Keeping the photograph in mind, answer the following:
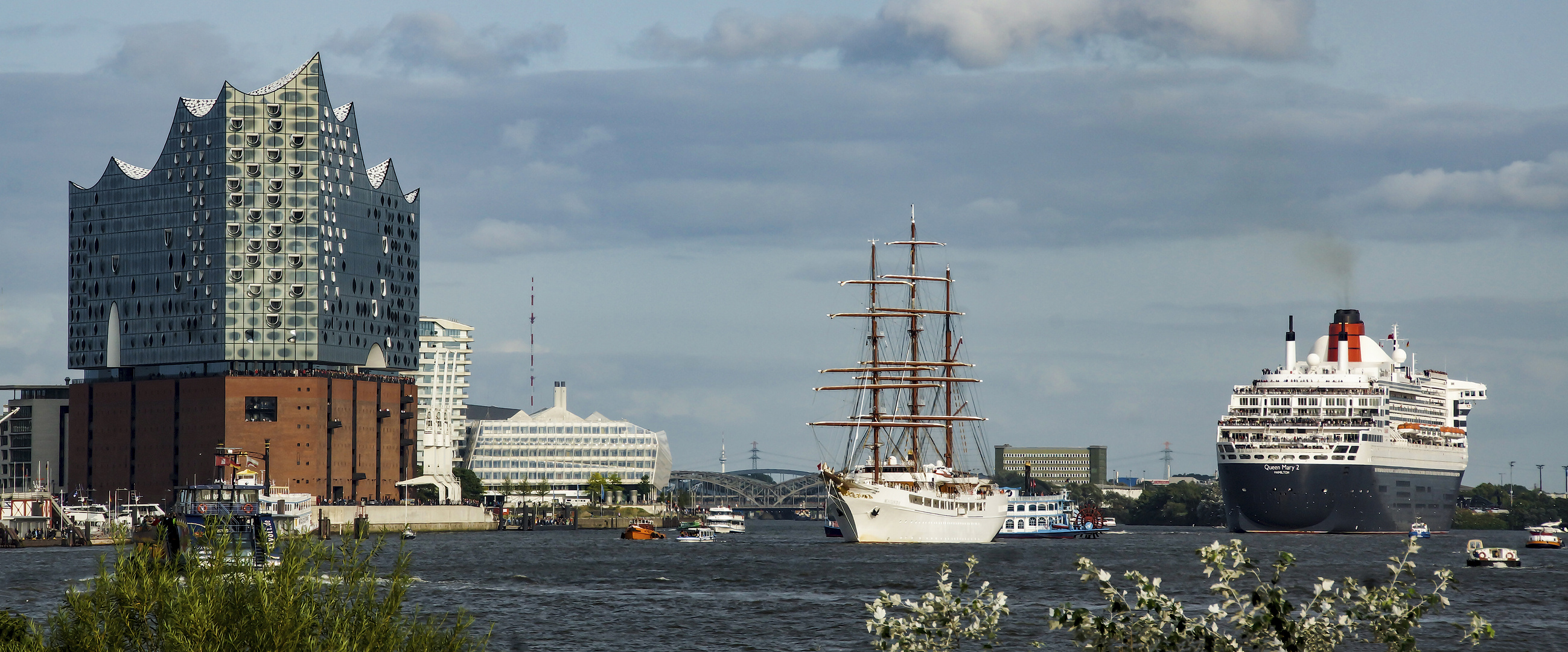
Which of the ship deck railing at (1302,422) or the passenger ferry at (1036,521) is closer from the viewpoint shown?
the ship deck railing at (1302,422)

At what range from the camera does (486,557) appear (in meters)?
128

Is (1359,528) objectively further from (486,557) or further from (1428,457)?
(486,557)

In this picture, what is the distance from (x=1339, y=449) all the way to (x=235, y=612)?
6222 inches

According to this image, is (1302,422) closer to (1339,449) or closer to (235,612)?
(1339,449)

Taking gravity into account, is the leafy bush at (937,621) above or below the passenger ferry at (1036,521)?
above

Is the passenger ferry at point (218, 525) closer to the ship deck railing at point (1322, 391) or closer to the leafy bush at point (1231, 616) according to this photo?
the leafy bush at point (1231, 616)

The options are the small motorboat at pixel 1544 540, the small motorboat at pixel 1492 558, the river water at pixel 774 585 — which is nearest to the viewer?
the river water at pixel 774 585

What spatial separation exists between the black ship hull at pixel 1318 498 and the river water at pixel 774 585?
716 cm

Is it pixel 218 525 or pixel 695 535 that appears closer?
pixel 218 525

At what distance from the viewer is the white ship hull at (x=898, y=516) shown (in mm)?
142375

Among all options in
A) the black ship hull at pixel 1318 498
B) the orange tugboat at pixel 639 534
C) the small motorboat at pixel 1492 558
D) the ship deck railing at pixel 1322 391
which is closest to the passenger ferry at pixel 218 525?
the orange tugboat at pixel 639 534

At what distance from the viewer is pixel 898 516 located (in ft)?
469

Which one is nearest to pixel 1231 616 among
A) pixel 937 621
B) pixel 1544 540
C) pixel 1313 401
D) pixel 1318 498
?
pixel 937 621

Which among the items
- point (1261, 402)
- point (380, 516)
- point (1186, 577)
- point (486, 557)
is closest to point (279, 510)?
point (486, 557)
